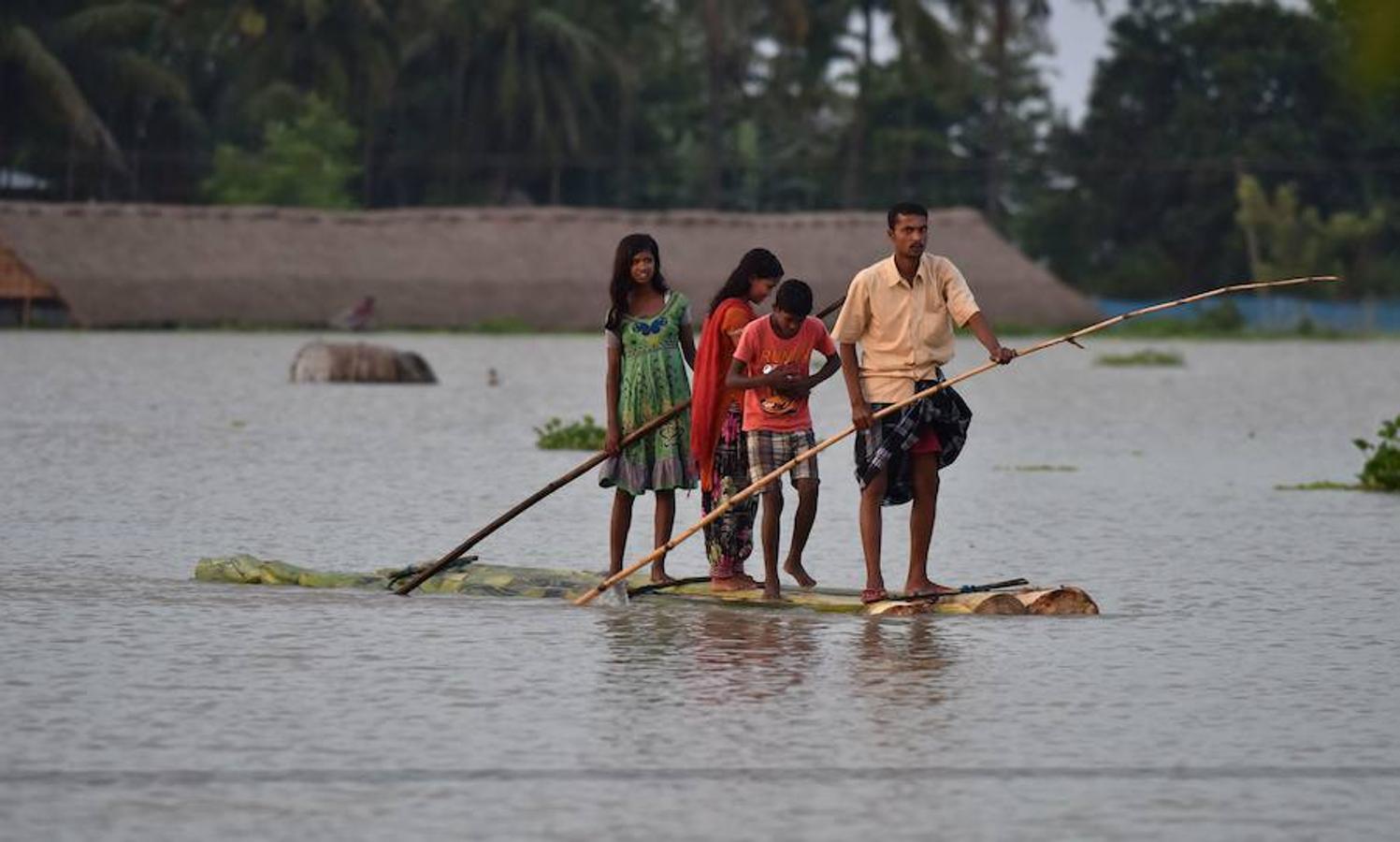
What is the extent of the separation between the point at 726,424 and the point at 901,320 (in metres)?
1.03

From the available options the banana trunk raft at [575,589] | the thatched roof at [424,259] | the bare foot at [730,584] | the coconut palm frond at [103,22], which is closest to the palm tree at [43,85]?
the coconut palm frond at [103,22]

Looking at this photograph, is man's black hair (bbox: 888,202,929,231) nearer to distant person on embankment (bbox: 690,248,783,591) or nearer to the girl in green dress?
distant person on embankment (bbox: 690,248,783,591)

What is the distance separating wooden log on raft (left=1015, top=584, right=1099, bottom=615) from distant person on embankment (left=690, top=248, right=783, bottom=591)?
3.62 ft

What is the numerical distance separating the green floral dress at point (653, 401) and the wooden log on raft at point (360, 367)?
23367 millimetres

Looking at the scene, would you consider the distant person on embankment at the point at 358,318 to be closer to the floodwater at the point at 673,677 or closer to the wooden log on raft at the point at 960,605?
the floodwater at the point at 673,677

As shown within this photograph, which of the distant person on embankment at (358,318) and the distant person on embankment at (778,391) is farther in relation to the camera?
the distant person on embankment at (358,318)

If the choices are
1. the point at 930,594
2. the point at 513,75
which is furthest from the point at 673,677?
the point at 513,75

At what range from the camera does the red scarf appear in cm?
1098

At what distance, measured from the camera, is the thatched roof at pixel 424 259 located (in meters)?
58.9

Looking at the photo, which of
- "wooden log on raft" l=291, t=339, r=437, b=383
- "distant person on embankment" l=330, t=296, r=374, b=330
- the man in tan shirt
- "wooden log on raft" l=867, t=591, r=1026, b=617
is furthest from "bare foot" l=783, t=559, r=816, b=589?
"distant person on embankment" l=330, t=296, r=374, b=330

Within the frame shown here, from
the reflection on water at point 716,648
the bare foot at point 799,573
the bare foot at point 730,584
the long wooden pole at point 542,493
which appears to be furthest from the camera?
the bare foot at point 799,573

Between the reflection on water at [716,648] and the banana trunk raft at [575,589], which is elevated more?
the banana trunk raft at [575,589]

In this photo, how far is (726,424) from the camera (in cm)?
1127

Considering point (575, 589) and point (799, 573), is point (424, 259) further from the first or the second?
point (575, 589)
